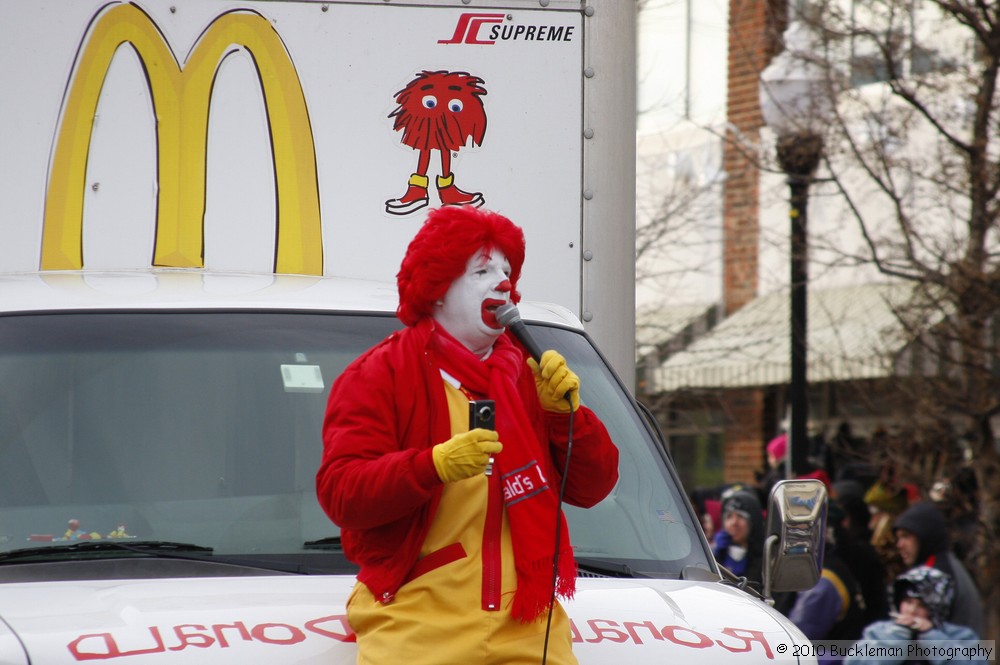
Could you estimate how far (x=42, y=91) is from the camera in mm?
4605

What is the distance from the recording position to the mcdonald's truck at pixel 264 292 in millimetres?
3137

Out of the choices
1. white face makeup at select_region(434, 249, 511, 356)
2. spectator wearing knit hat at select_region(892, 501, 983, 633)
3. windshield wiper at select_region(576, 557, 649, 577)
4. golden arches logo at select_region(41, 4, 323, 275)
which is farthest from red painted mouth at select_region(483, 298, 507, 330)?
spectator wearing knit hat at select_region(892, 501, 983, 633)

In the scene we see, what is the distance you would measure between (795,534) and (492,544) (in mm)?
1161

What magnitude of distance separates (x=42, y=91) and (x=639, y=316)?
10112 mm

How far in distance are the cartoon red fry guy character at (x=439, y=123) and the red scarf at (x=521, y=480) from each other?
172 cm

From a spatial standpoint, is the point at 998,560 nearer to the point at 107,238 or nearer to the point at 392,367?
the point at 107,238

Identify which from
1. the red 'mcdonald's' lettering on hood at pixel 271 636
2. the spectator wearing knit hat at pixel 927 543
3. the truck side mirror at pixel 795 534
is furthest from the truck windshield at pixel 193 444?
the spectator wearing knit hat at pixel 927 543

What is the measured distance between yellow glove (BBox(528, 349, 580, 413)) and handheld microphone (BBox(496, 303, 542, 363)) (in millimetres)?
28

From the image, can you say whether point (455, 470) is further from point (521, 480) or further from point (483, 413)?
point (521, 480)

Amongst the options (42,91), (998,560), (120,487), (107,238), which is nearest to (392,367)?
(120,487)

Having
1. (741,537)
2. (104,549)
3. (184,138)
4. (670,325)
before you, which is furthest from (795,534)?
(670,325)

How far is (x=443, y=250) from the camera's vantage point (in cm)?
298

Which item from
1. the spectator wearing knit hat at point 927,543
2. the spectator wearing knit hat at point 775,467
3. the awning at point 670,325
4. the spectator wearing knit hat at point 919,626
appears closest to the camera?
the spectator wearing knit hat at point 919,626

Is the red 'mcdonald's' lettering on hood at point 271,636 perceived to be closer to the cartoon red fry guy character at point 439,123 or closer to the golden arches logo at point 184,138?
Result: the golden arches logo at point 184,138
